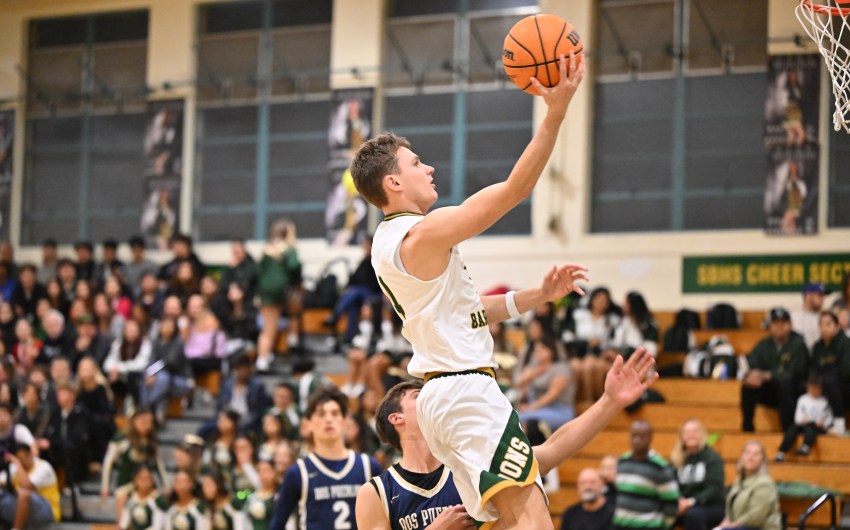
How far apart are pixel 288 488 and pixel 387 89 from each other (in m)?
10.9

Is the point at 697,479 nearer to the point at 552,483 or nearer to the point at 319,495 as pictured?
the point at 552,483

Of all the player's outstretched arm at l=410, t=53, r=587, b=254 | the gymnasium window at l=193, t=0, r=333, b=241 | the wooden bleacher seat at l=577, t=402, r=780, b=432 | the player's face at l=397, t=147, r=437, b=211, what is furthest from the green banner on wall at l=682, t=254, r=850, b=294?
the player's outstretched arm at l=410, t=53, r=587, b=254

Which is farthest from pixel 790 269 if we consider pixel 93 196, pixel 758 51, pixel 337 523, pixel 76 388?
pixel 93 196

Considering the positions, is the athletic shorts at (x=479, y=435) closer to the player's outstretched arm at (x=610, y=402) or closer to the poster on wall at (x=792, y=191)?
the player's outstretched arm at (x=610, y=402)

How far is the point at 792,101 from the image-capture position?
1459 centimetres

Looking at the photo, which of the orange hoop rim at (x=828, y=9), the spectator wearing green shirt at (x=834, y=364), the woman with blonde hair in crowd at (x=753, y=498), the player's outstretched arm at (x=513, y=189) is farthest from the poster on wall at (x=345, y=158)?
the player's outstretched arm at (x=513, y=189)

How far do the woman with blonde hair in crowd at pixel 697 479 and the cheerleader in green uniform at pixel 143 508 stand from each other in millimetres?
4564

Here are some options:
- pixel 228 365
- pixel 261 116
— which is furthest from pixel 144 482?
pixel 261 116

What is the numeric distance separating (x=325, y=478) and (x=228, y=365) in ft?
24.5

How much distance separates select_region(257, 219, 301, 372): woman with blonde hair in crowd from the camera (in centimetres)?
1455

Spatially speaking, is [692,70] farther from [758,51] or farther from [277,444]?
[277,444]

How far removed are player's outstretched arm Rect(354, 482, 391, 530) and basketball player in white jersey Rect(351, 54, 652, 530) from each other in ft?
3.50

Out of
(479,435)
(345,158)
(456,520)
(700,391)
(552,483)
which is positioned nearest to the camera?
(479,435)

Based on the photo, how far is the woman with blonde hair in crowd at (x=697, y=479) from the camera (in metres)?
9.99
